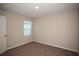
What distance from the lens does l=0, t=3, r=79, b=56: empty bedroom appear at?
294 centimetres

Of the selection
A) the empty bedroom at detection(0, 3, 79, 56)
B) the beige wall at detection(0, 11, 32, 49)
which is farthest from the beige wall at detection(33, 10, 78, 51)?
the beige wall at detection(0, 11, 32, 49)

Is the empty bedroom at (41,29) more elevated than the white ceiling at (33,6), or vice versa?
the white ceiling at (33,6)

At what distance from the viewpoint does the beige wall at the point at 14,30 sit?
349cm

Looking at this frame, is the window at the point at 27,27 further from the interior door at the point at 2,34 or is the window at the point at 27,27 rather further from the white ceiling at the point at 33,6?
the interior door at the point at 2,34

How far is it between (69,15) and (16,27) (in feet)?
10.3

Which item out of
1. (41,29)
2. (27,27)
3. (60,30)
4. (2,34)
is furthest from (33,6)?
(27,27)

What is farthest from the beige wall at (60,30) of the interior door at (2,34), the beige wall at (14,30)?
the interior door at (2,34)

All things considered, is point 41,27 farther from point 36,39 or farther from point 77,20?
point 77,20

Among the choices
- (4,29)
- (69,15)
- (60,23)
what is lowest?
(4,29)

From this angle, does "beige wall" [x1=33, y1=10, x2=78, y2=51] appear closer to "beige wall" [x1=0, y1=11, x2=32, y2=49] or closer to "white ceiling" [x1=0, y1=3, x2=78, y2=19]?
"white ceiling" [x1=0, y1=3, x2=78, y2=19]

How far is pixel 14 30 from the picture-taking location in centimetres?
388

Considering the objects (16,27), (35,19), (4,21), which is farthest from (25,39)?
(4,21)

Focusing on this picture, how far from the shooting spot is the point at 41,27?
4965mm

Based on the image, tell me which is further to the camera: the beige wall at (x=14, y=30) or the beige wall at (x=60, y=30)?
the beige wall at (x=14, y=30)
